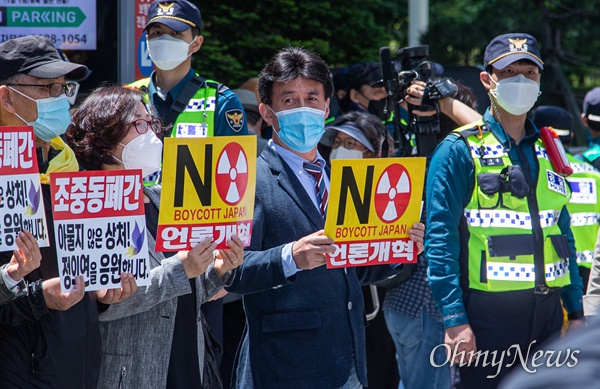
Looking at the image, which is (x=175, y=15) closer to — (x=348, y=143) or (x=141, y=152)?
(x=348, y=143)

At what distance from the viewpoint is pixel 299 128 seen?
13.3 feet

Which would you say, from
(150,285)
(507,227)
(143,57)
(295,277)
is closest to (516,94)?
(507,227)

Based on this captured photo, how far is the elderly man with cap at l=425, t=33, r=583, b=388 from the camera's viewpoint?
4.56 meters

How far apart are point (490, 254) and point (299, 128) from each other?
1205 mm

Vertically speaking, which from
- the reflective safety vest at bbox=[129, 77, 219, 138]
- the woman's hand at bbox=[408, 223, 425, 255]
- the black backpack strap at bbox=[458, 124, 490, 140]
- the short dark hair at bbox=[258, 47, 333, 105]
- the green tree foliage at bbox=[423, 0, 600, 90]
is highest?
the green tree foliage at bbox=[423, 0, 600, 90]

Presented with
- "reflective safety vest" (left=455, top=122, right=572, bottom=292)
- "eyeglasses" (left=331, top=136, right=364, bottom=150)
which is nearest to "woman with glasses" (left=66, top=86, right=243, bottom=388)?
"reflective safety vest" (left=455, top=122, right=572, bottom=292)

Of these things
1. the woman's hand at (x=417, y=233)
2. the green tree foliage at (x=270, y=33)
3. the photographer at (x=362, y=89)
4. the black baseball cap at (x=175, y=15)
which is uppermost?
the green tree foliage at (x=270, y=33)

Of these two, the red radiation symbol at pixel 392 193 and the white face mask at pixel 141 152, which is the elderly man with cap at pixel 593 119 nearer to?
the red radiation symbol at pixel 392 193

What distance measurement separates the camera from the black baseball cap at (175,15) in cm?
545

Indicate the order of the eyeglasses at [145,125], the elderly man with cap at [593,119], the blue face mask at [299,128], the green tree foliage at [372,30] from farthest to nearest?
the green tree foliage at [372,30], the elderly man with cap at [593,119], the blue face mask at [299,128], the eyeglasses at [145,125]

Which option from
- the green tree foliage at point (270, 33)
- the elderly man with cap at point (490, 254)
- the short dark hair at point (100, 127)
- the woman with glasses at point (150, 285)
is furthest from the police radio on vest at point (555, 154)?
the green tree foliage at point (270, 33)

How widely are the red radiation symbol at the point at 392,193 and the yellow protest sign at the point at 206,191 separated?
0.54m

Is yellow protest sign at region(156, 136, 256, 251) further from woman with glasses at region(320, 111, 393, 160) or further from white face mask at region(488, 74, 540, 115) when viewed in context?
woman with glasses at region(320, 111, 393, 160)

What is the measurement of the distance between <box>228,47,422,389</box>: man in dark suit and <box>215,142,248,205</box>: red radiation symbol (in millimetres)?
Result: 265
